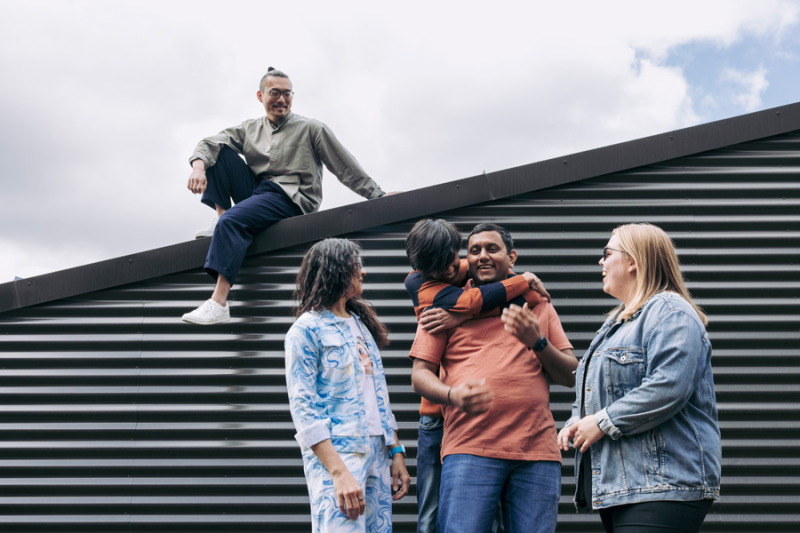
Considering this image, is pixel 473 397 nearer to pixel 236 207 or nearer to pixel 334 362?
pixel 334 362

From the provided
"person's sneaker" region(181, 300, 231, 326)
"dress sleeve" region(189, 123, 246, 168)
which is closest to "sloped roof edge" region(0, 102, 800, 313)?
"person's sneaker" region(181, 300, 231, 326)

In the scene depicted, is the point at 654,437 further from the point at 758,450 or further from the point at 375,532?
the point at 758,450

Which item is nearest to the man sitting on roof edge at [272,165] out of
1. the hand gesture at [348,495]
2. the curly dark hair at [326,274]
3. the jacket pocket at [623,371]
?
the curly dark hair at [326,274]

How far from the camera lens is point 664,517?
1830mm

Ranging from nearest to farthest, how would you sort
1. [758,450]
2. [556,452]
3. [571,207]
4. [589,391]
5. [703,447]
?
1. [703,447]
2. [589,391]
3. [556,452]
4. [758,450]
5. [571,207]

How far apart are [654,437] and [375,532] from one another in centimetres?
112

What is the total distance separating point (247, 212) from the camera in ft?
12.1

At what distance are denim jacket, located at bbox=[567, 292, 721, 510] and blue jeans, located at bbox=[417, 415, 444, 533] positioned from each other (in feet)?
2.42

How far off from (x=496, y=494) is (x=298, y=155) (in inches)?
109

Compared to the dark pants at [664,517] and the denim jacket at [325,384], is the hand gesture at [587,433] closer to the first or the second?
the dark pants at [664,517]

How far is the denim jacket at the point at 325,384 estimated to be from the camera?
2.10 metres

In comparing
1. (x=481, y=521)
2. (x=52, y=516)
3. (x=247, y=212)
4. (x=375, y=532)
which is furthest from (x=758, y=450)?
(x=52, y=516)

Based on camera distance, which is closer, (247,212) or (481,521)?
(481,521)

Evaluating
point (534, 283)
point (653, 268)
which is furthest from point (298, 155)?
point (653, 268)
